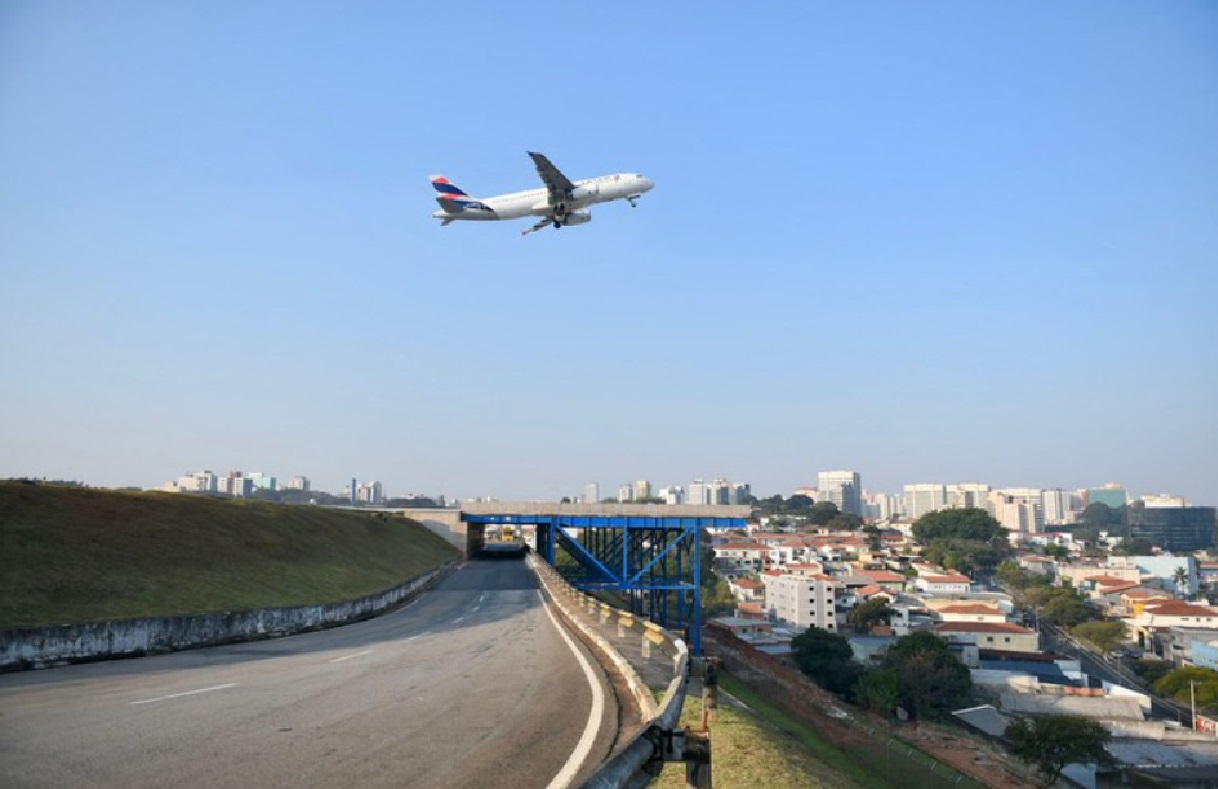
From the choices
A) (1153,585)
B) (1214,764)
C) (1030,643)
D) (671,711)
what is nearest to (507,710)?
(671,711)

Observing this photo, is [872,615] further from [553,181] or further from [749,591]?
[553,181]

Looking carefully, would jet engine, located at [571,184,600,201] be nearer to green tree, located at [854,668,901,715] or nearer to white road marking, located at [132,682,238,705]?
white road marking, located at [132,682,238,705]

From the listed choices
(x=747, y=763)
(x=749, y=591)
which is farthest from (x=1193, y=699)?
(x=747, y=763)

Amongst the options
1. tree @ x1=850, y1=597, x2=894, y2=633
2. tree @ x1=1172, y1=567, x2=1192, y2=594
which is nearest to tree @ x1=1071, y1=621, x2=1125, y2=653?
tree @ x1=850, y1=597, x2=894, y2=633

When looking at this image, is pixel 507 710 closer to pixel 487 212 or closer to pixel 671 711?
pixel 671 711

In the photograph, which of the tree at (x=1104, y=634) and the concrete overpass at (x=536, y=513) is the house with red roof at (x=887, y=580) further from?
the concrete overpass at (x=536, y=513)
